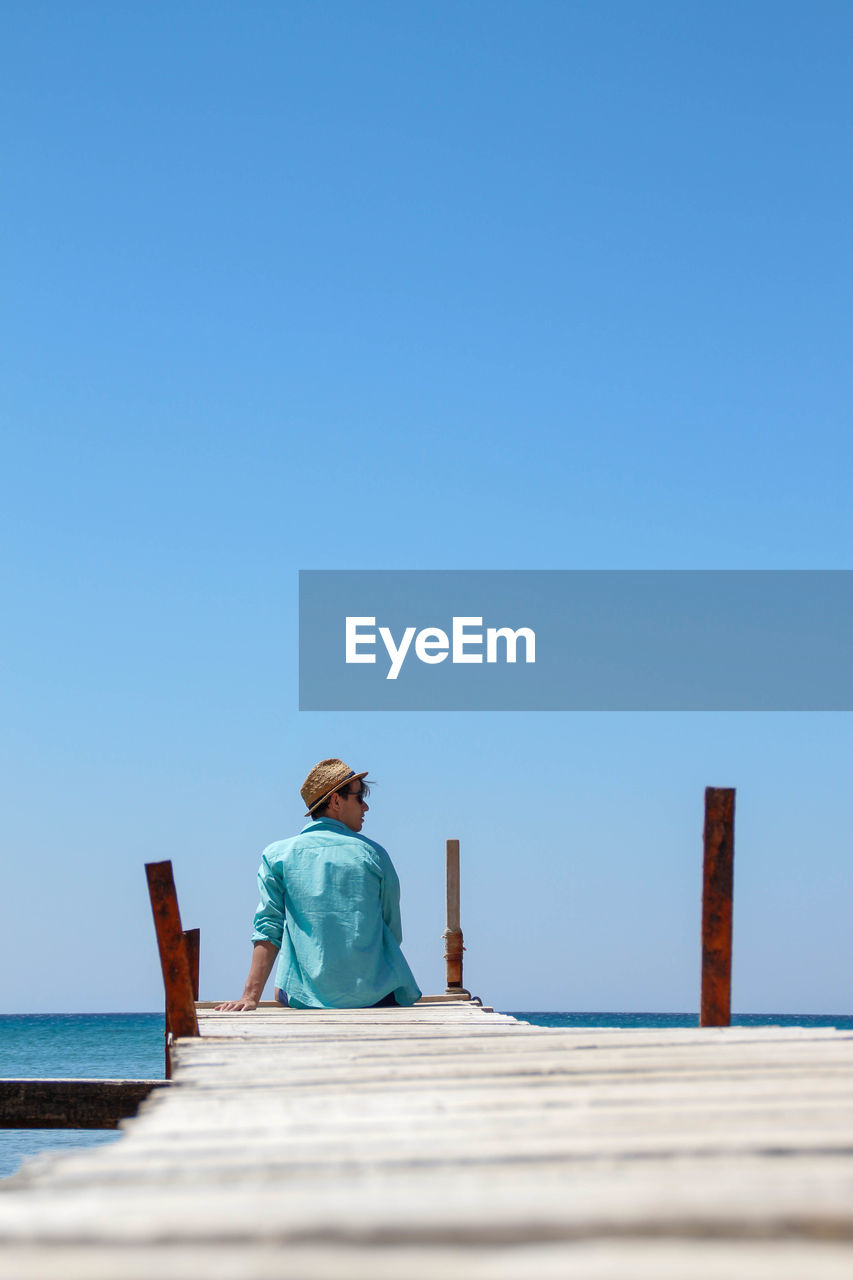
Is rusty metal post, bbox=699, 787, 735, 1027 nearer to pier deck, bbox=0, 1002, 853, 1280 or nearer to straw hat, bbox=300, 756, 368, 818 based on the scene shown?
pier deck, bbox=0, 1002, 853, 1280

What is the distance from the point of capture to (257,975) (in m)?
6.33

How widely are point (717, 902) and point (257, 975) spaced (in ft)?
8.21

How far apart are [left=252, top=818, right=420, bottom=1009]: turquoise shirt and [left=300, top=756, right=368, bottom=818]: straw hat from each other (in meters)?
0.27

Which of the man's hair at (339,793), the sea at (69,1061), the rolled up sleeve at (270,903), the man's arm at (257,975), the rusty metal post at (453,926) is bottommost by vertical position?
the sea at (69,1061)

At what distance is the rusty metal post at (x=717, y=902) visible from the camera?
16.5 feet

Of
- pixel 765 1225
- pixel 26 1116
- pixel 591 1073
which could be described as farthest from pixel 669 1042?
pixel 26 1116

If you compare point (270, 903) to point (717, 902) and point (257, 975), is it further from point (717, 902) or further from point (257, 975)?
→ point (717, 902)

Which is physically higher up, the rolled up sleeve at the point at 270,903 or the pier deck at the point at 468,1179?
the pier deck at the point at 468,1179

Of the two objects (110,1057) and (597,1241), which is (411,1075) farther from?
(110,1057)

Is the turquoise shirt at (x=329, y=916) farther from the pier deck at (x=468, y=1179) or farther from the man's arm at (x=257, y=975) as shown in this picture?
the pier deck at (x=468, y=1179)

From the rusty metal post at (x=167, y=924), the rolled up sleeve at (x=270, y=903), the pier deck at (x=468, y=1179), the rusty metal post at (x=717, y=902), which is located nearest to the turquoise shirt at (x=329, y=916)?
the rolled up sleeve at (x=270, y=903)

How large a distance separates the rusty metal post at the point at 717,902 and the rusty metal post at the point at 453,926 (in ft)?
18.2

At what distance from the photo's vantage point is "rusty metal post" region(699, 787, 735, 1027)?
504 centimetres

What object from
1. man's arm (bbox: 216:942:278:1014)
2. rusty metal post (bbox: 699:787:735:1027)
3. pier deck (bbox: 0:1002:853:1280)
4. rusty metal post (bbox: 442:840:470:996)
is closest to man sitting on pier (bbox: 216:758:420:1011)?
man's arm (bbox: 216:942:278:1014)
